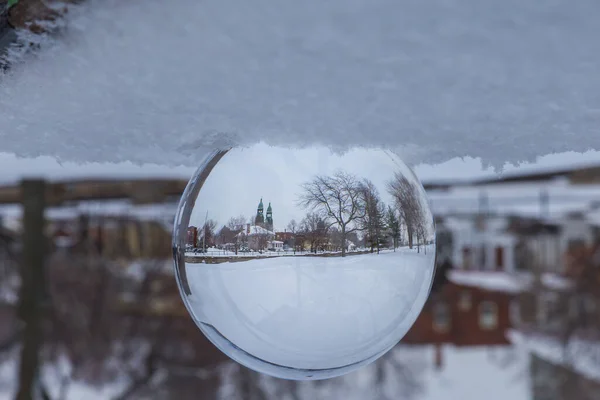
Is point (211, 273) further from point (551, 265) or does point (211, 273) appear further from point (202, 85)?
point (551, 265)

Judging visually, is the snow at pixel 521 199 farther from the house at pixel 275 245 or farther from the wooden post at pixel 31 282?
the house at pixel 275 245

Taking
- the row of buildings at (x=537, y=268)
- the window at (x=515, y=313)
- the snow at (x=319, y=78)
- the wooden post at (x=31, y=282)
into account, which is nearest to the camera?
the snow at (x=319, y=78)

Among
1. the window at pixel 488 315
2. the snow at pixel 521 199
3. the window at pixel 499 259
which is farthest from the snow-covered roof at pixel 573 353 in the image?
the snow at pixel 521 199

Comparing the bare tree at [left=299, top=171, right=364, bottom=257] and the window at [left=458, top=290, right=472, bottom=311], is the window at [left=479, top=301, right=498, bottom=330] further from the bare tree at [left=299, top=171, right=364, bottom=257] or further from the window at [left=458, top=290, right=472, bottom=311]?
the bare tree at [left=299, top=171, right=364, bottom=257]

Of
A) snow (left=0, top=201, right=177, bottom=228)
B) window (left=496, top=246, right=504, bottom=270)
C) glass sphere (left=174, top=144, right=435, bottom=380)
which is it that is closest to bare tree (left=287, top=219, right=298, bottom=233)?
glass sphere (left=174, top=144, right=435, bottom=380)

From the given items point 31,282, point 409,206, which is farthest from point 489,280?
point 409,206

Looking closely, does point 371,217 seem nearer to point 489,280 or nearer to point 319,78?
point 319,78
